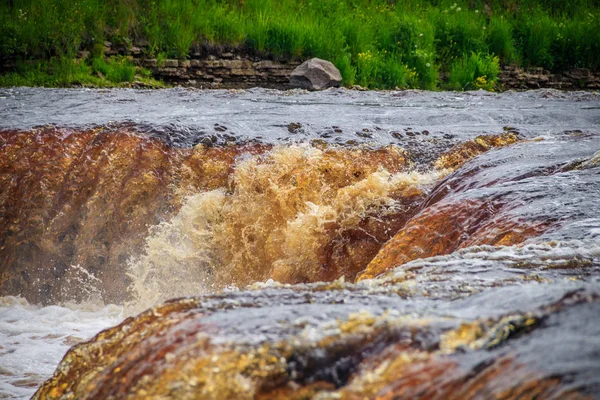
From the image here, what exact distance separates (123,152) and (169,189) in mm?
425

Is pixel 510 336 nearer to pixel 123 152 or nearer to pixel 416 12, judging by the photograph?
pixel 123 152

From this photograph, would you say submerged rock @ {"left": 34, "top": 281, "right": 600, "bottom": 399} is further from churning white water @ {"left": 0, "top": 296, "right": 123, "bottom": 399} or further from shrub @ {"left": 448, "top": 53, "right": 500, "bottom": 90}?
shrub @ {"left": 448, "top": 53, "right": 500, "bottom": 90}

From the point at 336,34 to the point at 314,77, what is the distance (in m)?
1.60

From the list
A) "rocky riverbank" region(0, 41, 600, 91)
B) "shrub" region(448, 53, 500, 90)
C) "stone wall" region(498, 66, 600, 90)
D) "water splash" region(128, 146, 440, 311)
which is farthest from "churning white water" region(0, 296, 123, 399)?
"stone wall" region(498, 66, 600, 90)

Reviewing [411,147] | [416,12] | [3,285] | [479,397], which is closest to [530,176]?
[411,147]

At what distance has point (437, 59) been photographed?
10789mm

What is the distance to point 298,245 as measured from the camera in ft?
11.7

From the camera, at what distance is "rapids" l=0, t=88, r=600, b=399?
126cm

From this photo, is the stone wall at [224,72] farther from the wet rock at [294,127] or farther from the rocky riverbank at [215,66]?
the wet rock at [294,127]

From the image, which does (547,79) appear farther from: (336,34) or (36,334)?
(36,334)

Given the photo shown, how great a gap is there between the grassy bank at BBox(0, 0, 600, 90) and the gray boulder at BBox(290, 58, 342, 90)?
468 millimetres

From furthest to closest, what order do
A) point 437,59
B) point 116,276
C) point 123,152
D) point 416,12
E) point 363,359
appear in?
point 416,12 → point 437,59 → point 123,152 → point 116,276 → point 363,359

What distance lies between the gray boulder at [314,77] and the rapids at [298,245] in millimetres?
2242

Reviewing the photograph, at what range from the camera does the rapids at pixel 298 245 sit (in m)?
1.26
